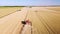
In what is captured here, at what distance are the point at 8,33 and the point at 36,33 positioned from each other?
350 millimetres

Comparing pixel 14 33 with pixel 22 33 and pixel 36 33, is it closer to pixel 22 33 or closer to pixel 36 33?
pixel 22 33

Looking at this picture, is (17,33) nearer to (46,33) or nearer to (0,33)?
(0,33)

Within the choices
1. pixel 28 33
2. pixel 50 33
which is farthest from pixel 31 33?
pixel 50 33

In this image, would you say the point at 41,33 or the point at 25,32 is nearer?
the point at 25,32

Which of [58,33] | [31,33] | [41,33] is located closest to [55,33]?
[58,33]

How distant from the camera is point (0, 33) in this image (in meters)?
1.90

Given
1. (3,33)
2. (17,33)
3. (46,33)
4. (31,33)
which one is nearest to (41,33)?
(46,33)

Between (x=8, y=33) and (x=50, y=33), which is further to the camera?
(x=50, y=33)

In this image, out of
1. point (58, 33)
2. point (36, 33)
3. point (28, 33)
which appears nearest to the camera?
point (28, 33)

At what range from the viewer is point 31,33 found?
1.86 metres

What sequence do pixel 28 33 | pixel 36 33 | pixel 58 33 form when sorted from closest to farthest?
1. pixel 28 33
2. pixel 36 33
3. pixel 58 33

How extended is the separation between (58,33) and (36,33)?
1.09 feet

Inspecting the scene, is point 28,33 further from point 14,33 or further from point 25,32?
point 14,33

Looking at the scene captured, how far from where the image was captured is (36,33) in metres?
1.96
